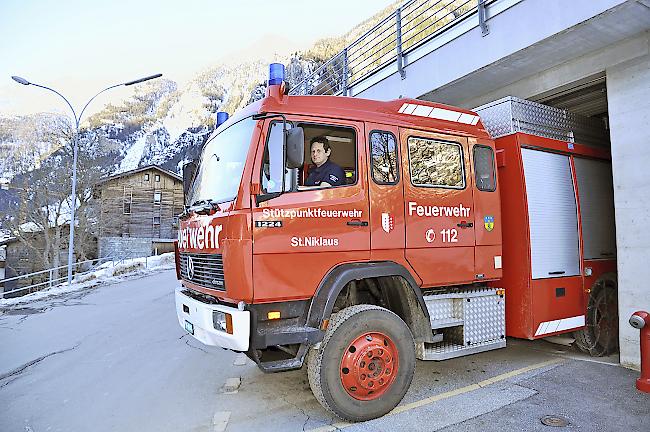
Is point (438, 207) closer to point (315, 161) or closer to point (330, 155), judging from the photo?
point (330, 155)

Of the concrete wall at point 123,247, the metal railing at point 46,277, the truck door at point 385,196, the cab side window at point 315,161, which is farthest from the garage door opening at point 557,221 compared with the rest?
the concrete wall at point 123,247

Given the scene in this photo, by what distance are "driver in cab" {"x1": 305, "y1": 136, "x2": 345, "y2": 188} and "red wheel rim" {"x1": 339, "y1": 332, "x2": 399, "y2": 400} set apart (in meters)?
1.48

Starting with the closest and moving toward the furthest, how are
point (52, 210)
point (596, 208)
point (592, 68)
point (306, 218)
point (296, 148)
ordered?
point (296, 148) < point (306, 218) < point (592, 68) < point (596, 208) < point (52, 210)

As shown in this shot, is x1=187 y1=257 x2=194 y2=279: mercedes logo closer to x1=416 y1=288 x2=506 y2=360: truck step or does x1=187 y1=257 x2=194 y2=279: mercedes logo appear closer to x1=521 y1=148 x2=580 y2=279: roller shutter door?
x1=416 y1=288 x2=506 y2=360: truck step

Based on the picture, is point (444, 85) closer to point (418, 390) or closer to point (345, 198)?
point (345, 198)

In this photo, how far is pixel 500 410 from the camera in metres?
4.27

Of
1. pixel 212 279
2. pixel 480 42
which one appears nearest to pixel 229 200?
pixel 212 279

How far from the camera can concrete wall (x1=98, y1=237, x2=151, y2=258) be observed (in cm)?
3806

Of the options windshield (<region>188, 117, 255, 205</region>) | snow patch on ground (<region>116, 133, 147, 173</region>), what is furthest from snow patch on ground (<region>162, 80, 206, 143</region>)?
windshield (<region>188, 117, 255, 205</region>)

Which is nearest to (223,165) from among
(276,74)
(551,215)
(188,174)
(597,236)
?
(276,74)

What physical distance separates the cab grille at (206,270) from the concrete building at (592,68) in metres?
4.74

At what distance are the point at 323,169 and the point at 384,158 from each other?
671 mm

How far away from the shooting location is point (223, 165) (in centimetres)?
436

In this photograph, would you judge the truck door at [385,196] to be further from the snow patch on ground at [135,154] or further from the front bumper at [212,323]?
the snow patch on ground at [135,154]
